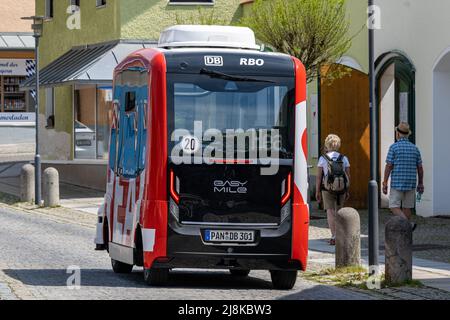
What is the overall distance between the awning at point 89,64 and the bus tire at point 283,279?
1959cm

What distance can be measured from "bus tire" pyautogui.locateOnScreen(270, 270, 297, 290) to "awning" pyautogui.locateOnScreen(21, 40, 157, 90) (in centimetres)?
1959

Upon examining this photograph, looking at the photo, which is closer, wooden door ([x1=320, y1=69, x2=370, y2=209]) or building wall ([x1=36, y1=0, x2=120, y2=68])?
wooden door ([x1=320, y1=69, x2=370, y2=209])

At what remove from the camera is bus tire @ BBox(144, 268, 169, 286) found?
15148mm

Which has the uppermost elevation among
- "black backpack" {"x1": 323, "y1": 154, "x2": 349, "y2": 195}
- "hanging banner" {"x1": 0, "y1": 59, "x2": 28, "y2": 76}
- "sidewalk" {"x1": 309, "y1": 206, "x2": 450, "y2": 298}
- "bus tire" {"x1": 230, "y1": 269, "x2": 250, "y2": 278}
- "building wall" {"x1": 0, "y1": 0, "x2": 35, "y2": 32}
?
"building wall" {"x1": 0, "y1": 0, "x2": 35, "y2": 32}

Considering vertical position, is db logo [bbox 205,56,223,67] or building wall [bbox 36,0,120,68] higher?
building wall [bbox 36,0,120,68]

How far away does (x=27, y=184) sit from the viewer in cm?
3188

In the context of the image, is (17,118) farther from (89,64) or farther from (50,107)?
(89,64)

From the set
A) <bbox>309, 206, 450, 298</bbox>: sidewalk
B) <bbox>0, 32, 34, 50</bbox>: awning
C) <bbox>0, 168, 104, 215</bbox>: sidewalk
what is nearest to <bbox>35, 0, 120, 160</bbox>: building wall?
<bbox>0, 168, 104, 215</bbox>: sidewalk

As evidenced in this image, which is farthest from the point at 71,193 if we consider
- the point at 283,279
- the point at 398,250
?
the point at 398,250

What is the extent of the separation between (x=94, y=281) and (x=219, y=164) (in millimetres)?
2092

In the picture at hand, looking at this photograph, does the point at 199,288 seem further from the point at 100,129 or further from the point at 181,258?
the point at 100,129

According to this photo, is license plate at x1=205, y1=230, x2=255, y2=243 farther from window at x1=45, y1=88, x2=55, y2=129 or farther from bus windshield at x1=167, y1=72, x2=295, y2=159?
window at x1=45, y1=88, x2=55, y2=129

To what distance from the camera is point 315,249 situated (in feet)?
68.4
